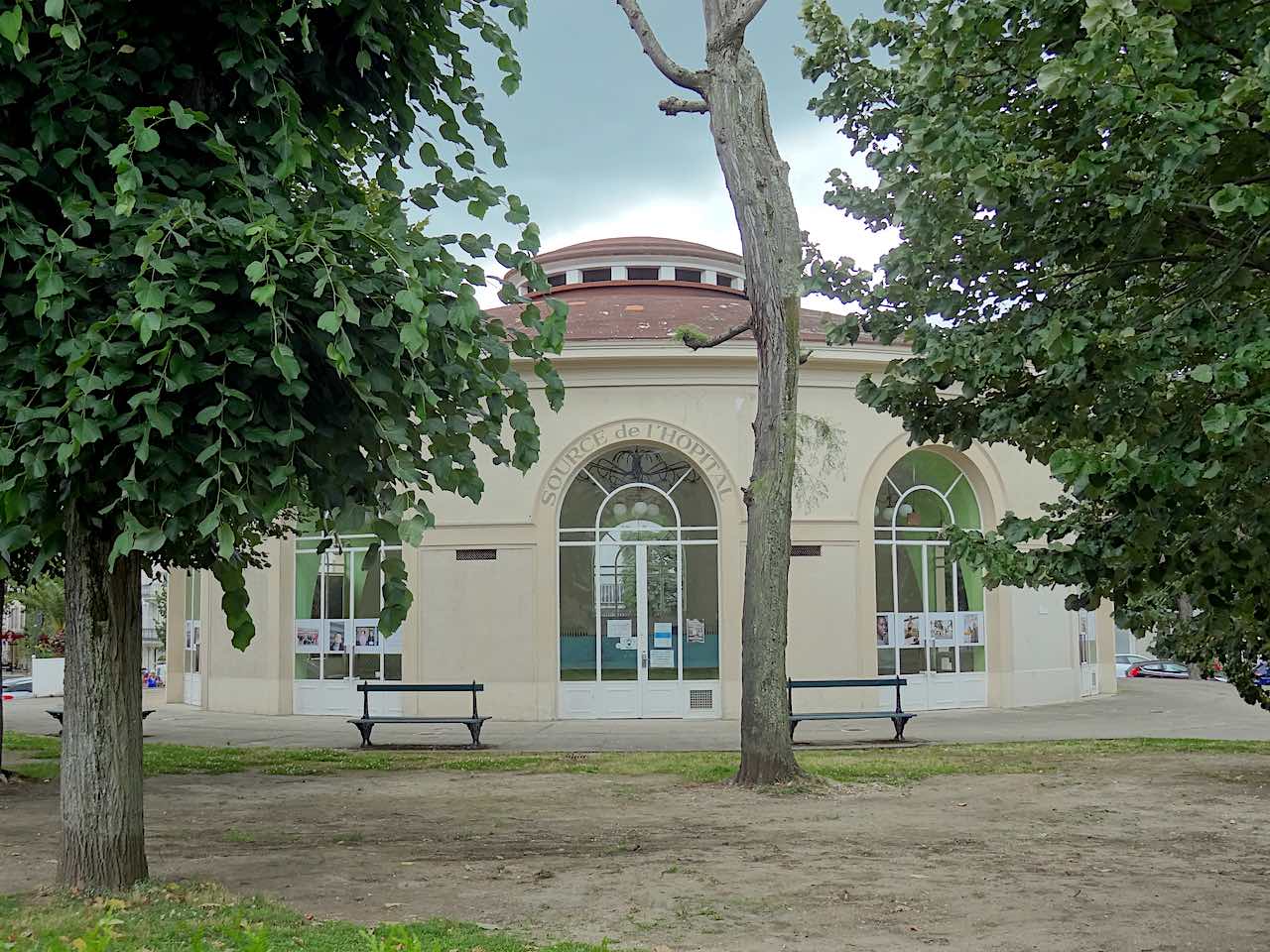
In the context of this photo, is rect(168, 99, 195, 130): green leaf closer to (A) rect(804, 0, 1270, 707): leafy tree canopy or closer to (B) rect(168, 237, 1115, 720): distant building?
(A) rect(804, 0, 1270, 707): leafy tree canopy

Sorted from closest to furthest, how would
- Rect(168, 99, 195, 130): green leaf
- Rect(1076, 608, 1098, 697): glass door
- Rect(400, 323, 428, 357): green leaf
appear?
Rect(400, 323, 428, 357): green leaf
Rect(168, 99, 195, 130): green leaf
Rect(1076, 608, 1098, 697): glass door

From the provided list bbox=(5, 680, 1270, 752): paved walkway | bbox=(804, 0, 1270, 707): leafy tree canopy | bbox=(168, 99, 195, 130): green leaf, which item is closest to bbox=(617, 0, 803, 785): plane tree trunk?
bbox=(5, 680, 1270, 752): paved walkway

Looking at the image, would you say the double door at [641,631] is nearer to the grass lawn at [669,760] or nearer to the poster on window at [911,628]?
the poster on window at [911,628]

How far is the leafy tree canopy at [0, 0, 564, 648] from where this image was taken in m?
5.23

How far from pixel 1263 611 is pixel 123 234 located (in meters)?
5.62

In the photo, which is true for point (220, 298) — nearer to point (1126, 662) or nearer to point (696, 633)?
point (696, 633)

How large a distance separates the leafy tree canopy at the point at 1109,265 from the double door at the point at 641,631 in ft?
46.8

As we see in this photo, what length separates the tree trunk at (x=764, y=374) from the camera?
11836 millimetres

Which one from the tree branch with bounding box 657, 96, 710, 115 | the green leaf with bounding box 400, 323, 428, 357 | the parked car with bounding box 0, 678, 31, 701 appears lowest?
the parked car with bounding box 0, 678, 31, 701

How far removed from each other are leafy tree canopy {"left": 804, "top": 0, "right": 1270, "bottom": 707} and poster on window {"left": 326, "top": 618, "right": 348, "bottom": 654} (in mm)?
16990

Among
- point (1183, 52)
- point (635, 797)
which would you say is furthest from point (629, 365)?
point (1183, 52)

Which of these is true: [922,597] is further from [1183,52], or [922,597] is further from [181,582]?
[1183,52]

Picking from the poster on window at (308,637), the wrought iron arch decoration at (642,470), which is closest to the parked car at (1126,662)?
the wrought iron arch decoration at (642,470)

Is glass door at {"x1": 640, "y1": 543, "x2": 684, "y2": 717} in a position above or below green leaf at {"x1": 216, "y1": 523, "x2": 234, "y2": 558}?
below
